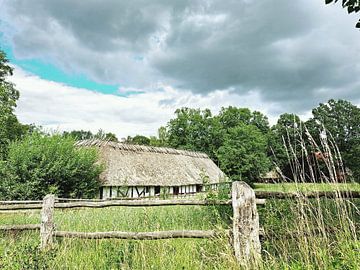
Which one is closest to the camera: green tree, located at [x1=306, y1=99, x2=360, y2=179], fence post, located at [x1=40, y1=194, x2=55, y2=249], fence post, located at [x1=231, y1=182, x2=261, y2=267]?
fence post, located at [x1=231, y1=182, x2=261, y2=267]

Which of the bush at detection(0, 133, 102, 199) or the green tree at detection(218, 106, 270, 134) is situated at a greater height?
the green tree at detection(218, 106, 270, 134)

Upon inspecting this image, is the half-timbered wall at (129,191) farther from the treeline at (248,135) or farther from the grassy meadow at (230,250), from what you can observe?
the grassy meadow at (230,250)

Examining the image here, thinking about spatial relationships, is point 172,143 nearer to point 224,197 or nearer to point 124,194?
point 124,194

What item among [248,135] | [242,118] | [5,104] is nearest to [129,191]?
→ [5,104]

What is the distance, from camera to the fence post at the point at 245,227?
3.65 meters

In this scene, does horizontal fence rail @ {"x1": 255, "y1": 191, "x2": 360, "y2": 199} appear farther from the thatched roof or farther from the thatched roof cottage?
the thatched roof

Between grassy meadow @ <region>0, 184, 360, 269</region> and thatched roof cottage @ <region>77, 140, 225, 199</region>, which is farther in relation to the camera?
thatched roof cottage @ <region>77, 140, 225, 199</region>

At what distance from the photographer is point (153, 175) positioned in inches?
1000

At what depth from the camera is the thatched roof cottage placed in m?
22.0

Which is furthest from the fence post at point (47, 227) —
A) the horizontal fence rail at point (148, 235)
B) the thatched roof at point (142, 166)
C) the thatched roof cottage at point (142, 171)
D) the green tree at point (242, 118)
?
the green tree at point (242, 118)

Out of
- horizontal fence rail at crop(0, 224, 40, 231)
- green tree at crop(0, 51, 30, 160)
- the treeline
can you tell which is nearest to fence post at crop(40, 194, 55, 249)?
horizontal fence rail at crop(0, 224, 40, 231)

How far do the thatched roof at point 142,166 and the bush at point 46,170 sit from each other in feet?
6.63

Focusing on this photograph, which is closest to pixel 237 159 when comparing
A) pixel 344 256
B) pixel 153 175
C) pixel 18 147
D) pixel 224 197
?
pixel 153 175

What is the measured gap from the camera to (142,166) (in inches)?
997
